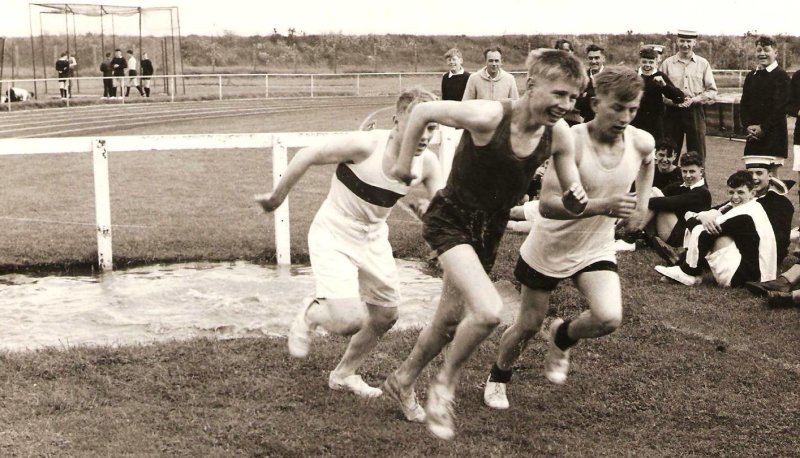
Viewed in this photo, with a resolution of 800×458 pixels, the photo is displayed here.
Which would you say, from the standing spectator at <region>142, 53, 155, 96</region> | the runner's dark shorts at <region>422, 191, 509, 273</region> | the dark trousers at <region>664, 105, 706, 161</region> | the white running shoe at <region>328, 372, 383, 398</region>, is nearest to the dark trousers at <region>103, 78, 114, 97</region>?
the standing spectator at <region>142, 53, 155, 96</region>

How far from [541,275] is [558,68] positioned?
149cm

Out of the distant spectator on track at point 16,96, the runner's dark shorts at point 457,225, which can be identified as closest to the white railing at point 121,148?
the runner's dark shorts at point 457,225

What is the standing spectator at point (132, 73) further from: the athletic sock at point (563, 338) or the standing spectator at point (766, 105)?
the athletic sock at point (563, 338)

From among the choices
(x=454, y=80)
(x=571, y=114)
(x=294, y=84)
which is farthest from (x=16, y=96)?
(x=571, y=114)

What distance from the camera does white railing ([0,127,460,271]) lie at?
9.79 metres

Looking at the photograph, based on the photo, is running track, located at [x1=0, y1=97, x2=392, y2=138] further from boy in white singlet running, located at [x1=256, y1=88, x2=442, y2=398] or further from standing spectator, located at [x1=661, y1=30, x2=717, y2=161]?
boy in white singlet running, located at [x1=256, y1=88, x2=442, y2=398]

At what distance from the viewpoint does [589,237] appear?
582cm

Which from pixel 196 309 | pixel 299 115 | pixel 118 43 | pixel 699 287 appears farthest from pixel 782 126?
pixel 118 43

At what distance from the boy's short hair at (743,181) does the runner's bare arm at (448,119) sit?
15.1 ft

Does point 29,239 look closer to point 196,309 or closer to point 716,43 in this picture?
point 196,309

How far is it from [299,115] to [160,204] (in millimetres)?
17106

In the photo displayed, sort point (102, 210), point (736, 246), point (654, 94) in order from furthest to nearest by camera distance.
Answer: point (654, 94) → point (102, 210) → point (736, 246)

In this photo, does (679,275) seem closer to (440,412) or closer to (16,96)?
(440,412)

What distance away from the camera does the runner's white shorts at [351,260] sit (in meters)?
5.75
